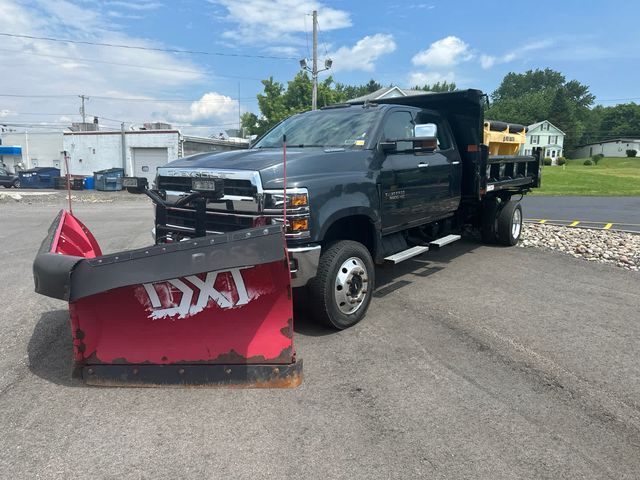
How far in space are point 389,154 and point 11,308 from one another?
173 inches

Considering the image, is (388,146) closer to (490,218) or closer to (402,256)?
(402,256)

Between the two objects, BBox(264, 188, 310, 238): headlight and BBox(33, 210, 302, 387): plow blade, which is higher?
BBox(264, 188, 310, 238): headlight

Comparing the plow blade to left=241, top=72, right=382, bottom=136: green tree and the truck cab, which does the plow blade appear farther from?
left=241, top=72, right=382, bottom=136: green tree

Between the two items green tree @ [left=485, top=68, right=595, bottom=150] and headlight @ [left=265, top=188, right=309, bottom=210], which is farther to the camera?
green tree @ [left=485, top=68, right=595, bottom=150]

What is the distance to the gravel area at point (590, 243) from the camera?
311 inches

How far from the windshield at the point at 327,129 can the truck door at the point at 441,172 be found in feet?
3.04

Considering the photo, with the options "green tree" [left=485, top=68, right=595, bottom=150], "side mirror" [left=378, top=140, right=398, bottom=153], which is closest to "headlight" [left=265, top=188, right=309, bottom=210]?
"side mirror" [left=378, top=140, right=398, bottom=153]

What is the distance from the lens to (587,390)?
3.54 meters

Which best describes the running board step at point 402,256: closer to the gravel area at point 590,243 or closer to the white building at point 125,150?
the gravel area at point 590,243

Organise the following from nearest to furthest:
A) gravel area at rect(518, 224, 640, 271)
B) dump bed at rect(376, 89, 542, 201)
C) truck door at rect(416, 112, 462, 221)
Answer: truck door at rect(416, 112, 462, 221)
dump bed at rect(376, 89, 542, 201)
gravel area at rect(518, 224, 640, 271)

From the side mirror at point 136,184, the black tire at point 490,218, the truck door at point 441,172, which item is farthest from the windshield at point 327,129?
the black tire at point 490,218

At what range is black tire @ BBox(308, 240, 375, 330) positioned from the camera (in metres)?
4.36

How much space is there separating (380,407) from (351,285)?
5.04 ft

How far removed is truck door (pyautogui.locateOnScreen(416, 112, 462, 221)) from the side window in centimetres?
28
